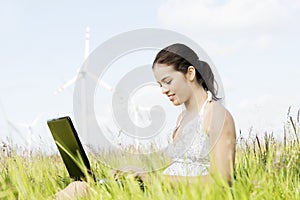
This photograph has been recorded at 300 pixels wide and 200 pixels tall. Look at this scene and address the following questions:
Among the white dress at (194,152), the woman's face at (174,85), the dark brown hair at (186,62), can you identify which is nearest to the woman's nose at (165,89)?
the woman's face at (174,85)

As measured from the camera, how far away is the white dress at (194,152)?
3.54m

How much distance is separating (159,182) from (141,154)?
1893mm

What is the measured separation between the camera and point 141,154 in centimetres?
482

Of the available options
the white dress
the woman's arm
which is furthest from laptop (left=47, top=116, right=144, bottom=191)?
the woman's arm

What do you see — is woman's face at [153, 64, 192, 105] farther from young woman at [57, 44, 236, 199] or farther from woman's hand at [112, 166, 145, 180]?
woman's hand at [112, 166, 145, 180]

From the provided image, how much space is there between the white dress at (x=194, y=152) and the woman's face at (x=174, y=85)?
0.16m

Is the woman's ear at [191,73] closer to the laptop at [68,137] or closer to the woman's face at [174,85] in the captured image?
the woman's face at [174,85]

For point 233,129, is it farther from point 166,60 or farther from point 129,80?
point 129,80

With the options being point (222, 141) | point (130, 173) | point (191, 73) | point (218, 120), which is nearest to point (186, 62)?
point (191, 73)

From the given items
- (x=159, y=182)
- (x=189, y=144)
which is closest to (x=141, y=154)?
(x=189, y=144)

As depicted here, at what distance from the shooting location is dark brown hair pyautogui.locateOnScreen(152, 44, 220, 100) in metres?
3.72

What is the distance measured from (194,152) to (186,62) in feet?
2.08

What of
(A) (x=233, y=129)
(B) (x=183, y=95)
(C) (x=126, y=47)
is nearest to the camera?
Result: (A) (x=233, y=129)

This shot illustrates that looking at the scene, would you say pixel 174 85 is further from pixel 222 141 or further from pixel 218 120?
pixel 222 141
